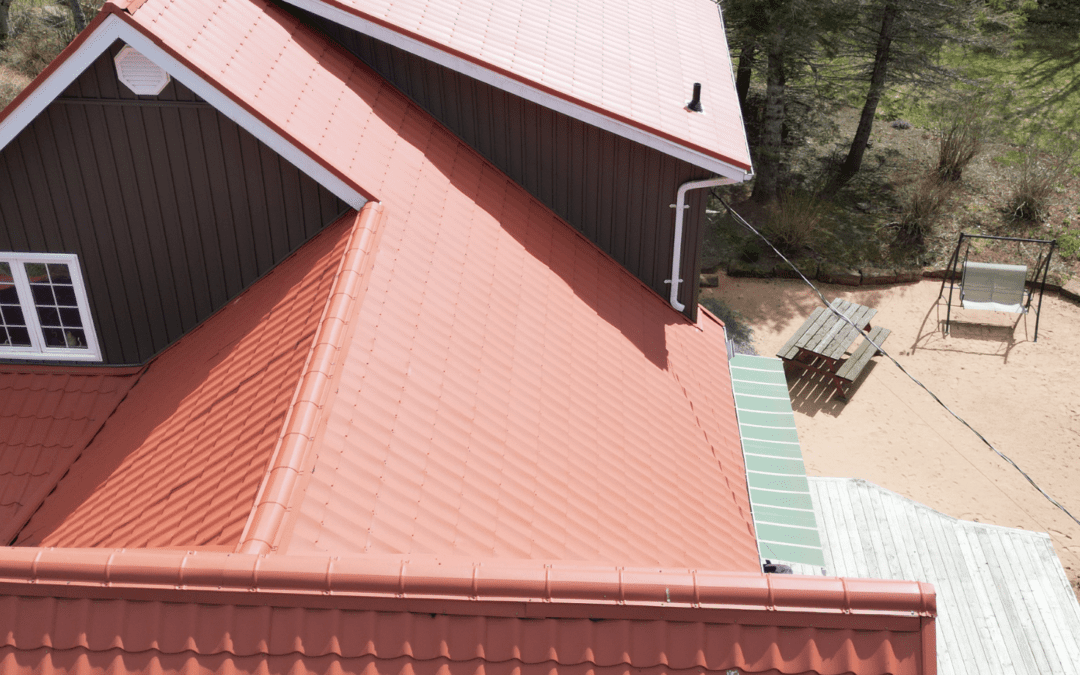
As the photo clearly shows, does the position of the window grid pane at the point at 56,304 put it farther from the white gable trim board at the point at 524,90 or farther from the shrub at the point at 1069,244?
the shrub at the point at 1069,244

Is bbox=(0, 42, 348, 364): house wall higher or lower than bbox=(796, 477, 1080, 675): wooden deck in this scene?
higher

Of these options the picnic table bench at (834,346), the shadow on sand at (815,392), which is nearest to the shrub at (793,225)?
the picnic table bench at (834,346)

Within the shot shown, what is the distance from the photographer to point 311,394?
6570 mm

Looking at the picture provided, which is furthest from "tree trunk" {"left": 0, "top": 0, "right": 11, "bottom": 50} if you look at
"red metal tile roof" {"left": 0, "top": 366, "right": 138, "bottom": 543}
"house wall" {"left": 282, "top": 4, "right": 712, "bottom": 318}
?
"red metal tile roof" {"left": 0, "top": 366, "right": 138, "bottom": 543}

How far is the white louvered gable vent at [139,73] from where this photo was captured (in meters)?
8.34

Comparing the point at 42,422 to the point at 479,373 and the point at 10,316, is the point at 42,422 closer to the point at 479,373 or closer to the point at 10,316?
the point at 10,316

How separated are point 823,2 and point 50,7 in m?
27.9

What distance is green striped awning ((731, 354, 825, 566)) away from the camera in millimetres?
9828

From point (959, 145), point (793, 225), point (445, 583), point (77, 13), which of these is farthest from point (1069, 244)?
point (77, 13)

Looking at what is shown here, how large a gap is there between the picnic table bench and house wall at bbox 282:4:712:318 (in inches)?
288

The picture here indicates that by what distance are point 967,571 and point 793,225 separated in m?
11.9

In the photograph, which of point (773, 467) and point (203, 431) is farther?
point (773, 467)

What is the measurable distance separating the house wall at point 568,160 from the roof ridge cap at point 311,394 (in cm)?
310

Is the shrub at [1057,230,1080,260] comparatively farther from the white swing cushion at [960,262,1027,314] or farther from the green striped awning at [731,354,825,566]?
the green striped awning at [731,354,825,566]
